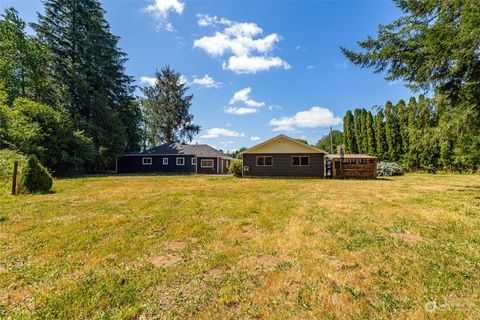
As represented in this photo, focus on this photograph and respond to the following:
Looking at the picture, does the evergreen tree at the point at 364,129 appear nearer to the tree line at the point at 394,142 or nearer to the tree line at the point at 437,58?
the tree line at the point at 394,142

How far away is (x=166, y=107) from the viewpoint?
34.0m

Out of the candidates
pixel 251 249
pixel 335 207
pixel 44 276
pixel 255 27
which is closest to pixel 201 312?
A: pixel 251 249

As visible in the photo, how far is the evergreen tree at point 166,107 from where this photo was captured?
34.1m

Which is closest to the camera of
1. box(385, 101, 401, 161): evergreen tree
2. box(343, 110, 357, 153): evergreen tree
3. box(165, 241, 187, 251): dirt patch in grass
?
box(165, 241, 187, 251): dirt patch in grass

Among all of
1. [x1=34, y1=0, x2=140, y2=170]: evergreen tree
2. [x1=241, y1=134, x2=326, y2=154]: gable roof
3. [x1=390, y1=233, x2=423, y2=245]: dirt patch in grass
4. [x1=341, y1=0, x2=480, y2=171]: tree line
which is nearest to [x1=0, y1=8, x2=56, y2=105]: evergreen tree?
[x1=34, y1=0, x2=140, y2=170]: evergreen tree

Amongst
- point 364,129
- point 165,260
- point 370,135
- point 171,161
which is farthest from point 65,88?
point 364,129

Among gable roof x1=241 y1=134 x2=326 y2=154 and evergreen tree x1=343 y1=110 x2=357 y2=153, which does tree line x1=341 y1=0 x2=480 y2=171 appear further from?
evergreen tree x1=343 y1=110 x2=357 y2=153

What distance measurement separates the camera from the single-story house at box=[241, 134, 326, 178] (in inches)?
693

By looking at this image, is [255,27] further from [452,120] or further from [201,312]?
[201,312]

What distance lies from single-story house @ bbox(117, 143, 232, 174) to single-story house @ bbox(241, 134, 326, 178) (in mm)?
7547

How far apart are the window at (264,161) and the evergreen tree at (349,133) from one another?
17598 millimetres

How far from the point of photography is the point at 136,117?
29188mm

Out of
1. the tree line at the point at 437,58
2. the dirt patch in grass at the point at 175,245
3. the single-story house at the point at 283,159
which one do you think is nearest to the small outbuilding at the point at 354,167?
the single-story house at the point at 283,159

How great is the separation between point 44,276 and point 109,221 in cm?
246
